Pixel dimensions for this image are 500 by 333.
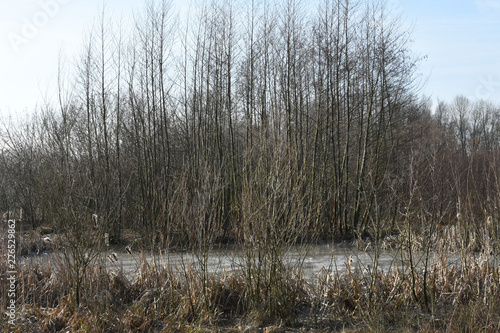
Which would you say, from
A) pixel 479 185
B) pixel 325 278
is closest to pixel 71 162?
pixel 325 278

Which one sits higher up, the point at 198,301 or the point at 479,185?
the point at 479,185

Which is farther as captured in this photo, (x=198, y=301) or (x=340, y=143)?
(x=340, y=143)

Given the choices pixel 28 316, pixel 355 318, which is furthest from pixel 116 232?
pixel 355 318

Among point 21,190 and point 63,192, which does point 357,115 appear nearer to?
point 63,192

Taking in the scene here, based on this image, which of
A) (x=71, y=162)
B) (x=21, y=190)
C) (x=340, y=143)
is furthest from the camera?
(x=21, y=190)

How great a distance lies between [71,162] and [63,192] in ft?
2.29

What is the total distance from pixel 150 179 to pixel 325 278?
9362mm

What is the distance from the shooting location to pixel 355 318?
544cm

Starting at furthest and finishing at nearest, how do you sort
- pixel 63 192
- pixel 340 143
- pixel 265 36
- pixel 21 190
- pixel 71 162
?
pixel 21 190
pixel 340 143
pixel 265 36
pixel 71 162
pixel 63 192

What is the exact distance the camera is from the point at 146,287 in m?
6.24

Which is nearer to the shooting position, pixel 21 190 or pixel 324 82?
pixel 324 82

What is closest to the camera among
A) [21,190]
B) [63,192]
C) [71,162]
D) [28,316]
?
[28,316]

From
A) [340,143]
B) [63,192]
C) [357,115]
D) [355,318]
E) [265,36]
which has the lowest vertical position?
[355,318]

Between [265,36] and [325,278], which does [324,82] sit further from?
[325,278]
